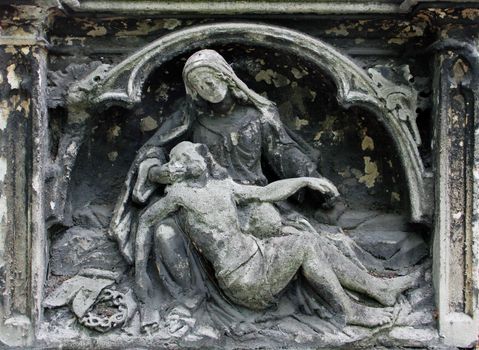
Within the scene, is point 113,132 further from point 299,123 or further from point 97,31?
point 299,123

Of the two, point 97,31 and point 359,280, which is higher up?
point 97,31

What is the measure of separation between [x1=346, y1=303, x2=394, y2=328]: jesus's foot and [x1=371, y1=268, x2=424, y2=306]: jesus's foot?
2.4 inches

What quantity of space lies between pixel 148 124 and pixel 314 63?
42.8 inches

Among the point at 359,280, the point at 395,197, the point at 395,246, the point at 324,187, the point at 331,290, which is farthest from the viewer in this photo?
the point at 395,197

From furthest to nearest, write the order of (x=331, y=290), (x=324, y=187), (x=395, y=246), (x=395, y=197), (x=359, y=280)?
(x=395, y=197) < (x=395, y=246) < (x=324, y=187) < (x=359, y=280) < (x=331, y=290)

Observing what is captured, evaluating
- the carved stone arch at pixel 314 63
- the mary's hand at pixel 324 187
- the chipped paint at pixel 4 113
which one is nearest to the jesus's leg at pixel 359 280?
the mary's hand at pixel 324 187

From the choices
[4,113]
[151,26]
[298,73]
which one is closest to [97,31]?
[151,26]

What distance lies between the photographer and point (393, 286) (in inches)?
174

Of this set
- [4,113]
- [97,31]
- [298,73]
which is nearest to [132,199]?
[4,113]

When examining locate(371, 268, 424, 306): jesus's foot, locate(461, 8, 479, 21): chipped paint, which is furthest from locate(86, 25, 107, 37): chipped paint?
locate(371, 268, 424, 306): jesus's foot

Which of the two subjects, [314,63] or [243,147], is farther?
[243,147]

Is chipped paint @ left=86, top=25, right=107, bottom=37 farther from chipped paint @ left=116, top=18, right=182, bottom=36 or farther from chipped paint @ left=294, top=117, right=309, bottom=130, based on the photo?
chipped paint @ left=294, top=117, right=309, bottom=130

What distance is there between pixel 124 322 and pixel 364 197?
64.2 inches

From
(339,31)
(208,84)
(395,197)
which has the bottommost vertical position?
(395,197)
